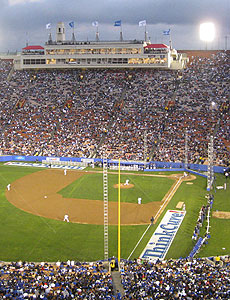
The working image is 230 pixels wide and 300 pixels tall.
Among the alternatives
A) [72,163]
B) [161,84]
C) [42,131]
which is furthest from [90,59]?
[72,163]

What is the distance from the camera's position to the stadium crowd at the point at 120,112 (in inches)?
2386

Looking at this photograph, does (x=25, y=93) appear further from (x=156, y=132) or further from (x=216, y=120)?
(x=216, y=120)

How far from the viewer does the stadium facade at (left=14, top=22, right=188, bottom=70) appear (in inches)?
3204

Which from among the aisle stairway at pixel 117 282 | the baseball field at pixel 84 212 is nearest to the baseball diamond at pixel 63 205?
the baseball field at pixel 84 212

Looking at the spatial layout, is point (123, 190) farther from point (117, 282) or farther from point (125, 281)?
point (125, 281)

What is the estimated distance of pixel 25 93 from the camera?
259 ft

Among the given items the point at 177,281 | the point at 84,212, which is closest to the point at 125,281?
the point at 177,281

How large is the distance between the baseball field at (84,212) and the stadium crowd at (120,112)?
7264 mm

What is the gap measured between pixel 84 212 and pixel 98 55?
52.3m

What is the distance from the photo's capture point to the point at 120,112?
228 ft

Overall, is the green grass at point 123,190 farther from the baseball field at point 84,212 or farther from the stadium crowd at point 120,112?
the stadium crowd at point 120,112

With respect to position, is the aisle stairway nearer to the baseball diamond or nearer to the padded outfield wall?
the baseball diamond

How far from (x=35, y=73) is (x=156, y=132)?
117 feet

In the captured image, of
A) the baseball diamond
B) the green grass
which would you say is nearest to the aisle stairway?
the baseball diamond
